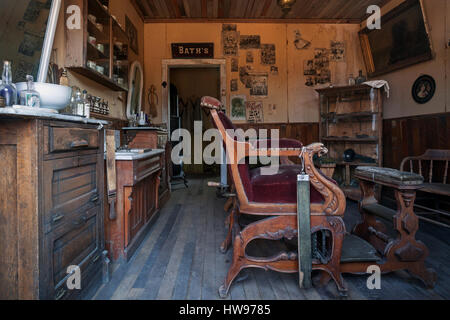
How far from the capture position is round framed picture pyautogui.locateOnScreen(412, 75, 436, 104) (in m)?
3.30

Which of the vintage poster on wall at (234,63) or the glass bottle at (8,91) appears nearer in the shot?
the glass bottle at (8,91)

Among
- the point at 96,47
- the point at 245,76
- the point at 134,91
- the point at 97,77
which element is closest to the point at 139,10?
the point at 134,91

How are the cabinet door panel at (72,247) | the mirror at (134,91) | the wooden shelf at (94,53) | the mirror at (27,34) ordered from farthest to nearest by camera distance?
the mirror at (134,91)
the wooden shelf at (94,53)
the mirror at (27,34)
the cabinet door panel at (72,247)

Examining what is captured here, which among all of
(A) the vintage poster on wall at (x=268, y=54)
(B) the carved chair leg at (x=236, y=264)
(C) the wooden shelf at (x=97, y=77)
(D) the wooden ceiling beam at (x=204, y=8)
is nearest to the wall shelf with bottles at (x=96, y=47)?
(C) the wooden shelf at (x=97, y=77)

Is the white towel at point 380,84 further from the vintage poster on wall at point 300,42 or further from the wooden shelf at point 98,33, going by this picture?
the wooden shelf at point 98,33

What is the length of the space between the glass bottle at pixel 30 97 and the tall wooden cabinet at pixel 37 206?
0.16 m

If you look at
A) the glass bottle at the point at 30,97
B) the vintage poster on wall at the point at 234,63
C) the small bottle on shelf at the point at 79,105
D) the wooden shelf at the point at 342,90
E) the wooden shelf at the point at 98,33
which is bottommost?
the glass bottle at the point at 30,97

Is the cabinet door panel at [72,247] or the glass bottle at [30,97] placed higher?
the glass bottle at [30,97]

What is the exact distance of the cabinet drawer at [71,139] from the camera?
1.12 metres

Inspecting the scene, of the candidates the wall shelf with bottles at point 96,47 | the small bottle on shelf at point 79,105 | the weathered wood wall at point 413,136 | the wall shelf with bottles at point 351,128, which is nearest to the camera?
the small bottle on shelf at point 79,105

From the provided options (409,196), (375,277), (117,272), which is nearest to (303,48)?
(409,196)

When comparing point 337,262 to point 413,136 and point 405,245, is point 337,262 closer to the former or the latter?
point 405,245

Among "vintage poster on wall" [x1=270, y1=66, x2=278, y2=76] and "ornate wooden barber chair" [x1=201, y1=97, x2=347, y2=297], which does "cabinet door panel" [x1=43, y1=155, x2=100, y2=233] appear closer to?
"ornate wooden barber chair" [x1=201, y1=97, x2=347, y2=297]

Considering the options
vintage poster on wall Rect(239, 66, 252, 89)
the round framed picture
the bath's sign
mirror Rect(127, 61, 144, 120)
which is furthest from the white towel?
mirror Rect(127, 61, 144, 120)
